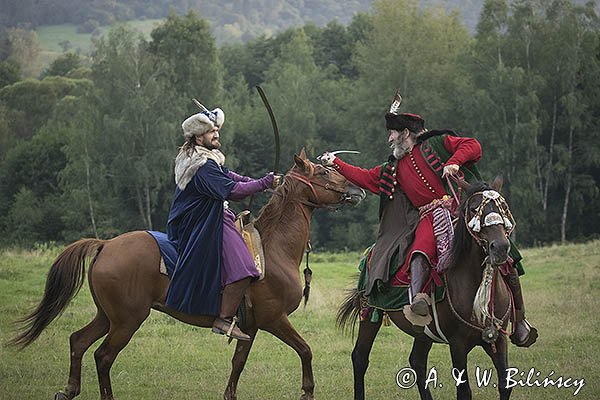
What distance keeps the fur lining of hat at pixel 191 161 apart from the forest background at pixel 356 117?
33.8 m

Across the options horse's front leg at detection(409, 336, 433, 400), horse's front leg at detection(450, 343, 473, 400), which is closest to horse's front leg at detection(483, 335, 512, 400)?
horse's front leg at detection(450, 343, 473, 400)

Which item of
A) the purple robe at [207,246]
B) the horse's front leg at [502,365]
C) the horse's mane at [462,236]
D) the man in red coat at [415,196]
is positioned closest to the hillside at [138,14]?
the purple robe at [207,246]

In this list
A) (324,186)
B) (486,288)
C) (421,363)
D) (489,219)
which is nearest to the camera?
(489,219)

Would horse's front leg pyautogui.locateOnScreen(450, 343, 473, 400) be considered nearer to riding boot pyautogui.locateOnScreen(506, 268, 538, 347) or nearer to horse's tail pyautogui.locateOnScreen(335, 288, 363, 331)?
riding boot pyautogui.locateOnScreen(506, 268, 538, 347)

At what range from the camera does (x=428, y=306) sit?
8070 millimetres

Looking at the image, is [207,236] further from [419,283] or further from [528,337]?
[528,337]

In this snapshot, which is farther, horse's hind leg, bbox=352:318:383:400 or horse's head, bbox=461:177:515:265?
horse's hind leg, bbox=352:318:383:400

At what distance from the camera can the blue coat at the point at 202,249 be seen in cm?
877

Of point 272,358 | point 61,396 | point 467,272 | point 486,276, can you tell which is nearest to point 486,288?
point 486,276

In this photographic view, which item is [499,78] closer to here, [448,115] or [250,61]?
[448,115]

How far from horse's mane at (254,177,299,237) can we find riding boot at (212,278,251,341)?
742 millimetres

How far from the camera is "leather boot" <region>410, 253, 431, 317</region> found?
8.02 metres

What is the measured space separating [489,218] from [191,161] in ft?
9.87

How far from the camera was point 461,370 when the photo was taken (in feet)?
A: 26.2
